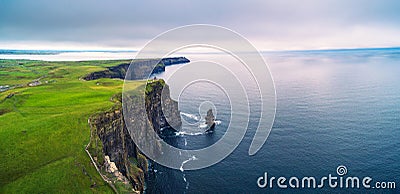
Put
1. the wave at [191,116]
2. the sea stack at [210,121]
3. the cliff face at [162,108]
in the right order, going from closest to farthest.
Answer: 1. the cliff face at [162,108]
2. the sea stack at [210,121]
3. the wave at [191,116]

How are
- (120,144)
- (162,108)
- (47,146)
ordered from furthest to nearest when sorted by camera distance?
(162,108) < (120,144) < (47,146)

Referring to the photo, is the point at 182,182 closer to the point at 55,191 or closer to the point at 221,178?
the point at 221,178

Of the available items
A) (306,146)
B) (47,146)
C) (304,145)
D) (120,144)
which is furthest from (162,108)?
(47,146)

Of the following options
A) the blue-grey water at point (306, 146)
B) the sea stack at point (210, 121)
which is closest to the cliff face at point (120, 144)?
the blue-grey water at point (306, 146)

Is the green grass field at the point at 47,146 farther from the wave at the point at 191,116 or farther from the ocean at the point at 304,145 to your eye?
the wave at the point at 191,116

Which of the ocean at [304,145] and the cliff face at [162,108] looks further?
the cliff face at [162,108]

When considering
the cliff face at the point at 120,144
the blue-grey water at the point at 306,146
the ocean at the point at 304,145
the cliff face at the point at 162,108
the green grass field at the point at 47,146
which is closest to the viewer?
the green grass field at the point at 47,146

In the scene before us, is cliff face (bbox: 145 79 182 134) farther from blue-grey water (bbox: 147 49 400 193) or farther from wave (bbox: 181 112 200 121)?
wave (bbox: 181 112 200 121)

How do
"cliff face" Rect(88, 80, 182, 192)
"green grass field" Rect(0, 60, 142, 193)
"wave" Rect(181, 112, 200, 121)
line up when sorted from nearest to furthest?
"green grass field" Rect(0, 60, 142, 193) → "cliff face" Rect(88, 80, 182, 192) → "wave" Rect(181, 112, 200, 121)

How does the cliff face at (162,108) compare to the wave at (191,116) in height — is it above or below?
above

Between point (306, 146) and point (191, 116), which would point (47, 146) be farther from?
point (191, 116)

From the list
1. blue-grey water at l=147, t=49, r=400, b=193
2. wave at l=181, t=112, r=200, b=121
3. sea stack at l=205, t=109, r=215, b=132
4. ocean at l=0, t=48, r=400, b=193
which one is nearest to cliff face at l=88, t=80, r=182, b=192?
ocean at l=0, t=48, r=400, b=193

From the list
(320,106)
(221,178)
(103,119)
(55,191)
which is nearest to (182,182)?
(221,178)
